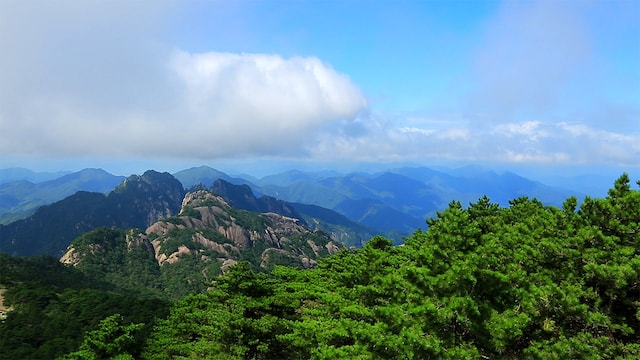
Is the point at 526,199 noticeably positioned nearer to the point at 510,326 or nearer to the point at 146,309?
the point at 510,326

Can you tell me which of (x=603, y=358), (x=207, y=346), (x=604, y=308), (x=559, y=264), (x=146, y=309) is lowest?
(x=146, y=309)

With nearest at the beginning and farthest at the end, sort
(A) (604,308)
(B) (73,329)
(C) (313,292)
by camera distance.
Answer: (A) (604,308), (C) (313,292), (B) (73,329)

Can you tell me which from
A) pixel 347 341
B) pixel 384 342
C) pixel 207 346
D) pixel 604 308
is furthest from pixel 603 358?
pixel 207 346

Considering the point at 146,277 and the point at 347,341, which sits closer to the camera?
the point at 347,341

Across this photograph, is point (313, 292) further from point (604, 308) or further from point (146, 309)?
point (146, 309)

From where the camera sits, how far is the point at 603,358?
1573cm

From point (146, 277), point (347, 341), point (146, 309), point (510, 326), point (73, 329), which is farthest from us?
point (146, 277)

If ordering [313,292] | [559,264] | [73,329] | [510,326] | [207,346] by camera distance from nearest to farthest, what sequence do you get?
[510,326] → [559,264] → [207,346] → [313,292] → [73,329]

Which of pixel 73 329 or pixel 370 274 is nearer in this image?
pixel 370 274

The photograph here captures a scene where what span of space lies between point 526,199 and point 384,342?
1159 inches

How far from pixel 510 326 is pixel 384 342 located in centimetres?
495

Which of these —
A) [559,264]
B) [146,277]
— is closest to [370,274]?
[559,264]

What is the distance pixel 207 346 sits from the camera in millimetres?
23953

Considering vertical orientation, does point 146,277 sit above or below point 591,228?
below
